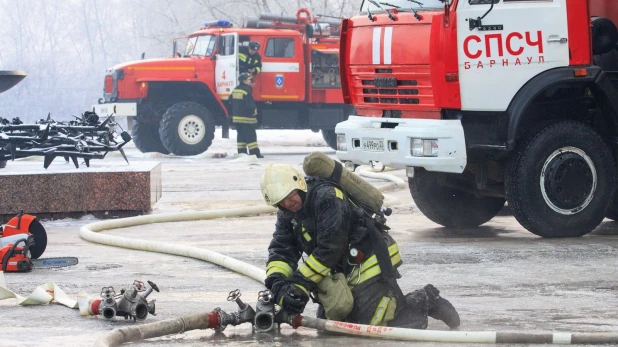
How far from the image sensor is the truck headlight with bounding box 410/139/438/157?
926 centimetres

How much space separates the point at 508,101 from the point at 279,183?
13.3 ft

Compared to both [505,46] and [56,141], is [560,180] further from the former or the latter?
[56,141]

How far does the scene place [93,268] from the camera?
8.13 meters

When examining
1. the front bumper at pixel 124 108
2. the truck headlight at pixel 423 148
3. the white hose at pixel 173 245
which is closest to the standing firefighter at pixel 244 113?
the front bumper at pixel 124 108

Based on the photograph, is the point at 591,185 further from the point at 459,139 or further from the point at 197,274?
the point at 197,274

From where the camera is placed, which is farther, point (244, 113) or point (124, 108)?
point (124, 108)

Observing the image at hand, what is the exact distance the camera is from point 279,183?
5676mm

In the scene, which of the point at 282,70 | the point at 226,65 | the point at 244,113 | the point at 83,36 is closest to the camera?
the point at 244,113

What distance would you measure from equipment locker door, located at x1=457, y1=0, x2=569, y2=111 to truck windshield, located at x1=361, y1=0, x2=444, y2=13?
1.01ft

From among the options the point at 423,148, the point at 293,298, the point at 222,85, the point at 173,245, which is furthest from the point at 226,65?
the point at 293,298

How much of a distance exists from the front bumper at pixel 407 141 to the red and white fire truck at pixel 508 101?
11 millimetres

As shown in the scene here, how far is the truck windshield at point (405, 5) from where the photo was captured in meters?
Result: 9.48

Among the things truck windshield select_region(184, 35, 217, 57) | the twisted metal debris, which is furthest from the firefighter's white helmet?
truck windshield select_region(184, 35, 217, 57)

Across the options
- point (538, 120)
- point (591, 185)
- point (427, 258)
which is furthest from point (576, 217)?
point (427, 258)
